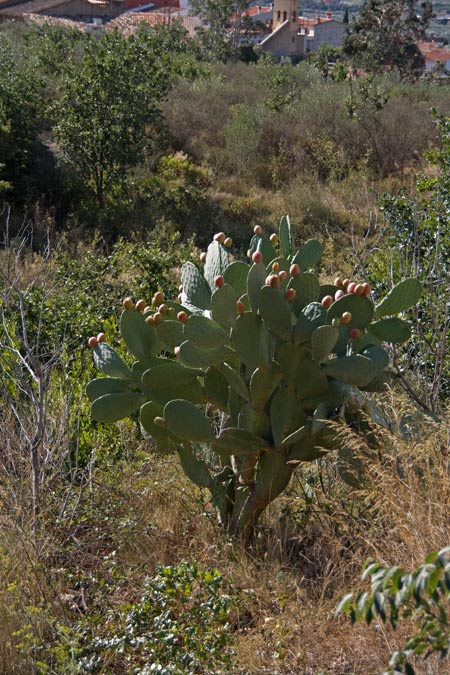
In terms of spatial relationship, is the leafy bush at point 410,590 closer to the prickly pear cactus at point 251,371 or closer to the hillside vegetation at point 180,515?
the hillside vegetation at point 180,515

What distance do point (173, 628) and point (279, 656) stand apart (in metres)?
0.36

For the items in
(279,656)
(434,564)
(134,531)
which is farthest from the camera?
(134,531)

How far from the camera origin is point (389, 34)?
28516mm

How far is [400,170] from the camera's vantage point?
51.8ft

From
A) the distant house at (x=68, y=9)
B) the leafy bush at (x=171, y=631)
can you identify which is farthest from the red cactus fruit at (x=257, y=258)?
the distant house at (x=68, y=9)

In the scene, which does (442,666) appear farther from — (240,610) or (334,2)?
(334,2)

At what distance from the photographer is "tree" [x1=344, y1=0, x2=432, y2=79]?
28.1 meters

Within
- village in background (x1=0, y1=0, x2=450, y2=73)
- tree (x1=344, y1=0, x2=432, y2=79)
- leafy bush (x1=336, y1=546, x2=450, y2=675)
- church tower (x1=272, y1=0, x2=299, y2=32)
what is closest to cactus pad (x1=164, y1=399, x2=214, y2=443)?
leafy bush (x1=336, y1=546, x2=450, y2=675)

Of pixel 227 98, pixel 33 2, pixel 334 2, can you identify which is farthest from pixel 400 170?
pixel 334 2

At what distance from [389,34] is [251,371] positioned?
27.5 meters

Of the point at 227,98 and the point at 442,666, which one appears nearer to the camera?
the point at 442,666

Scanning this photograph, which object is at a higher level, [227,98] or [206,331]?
[206,331]

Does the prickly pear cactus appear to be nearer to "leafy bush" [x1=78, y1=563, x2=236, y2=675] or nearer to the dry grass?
the dry grass

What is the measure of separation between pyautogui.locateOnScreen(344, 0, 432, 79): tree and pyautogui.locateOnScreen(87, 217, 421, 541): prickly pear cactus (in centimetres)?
2593
